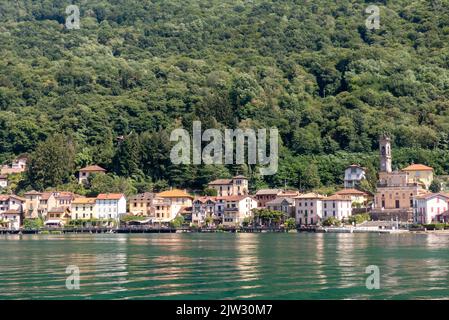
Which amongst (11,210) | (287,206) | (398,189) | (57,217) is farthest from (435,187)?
(11,210)

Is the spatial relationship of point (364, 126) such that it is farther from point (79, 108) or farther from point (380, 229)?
point (79, 108)

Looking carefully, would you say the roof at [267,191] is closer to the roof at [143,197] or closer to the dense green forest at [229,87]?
the dense green forest at [229,87]

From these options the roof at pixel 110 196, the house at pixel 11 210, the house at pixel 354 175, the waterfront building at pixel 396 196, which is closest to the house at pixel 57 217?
the house at pixel 11 210

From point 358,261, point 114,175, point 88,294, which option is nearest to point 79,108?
point 114,175

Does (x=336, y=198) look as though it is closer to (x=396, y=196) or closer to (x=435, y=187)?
(x=396, y=196)

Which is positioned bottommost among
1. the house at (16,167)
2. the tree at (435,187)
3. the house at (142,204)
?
the house at (142,204)

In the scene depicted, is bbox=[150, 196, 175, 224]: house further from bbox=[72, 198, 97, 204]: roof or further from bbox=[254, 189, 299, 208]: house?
bbox=[254, 189, 299, 208]: house
